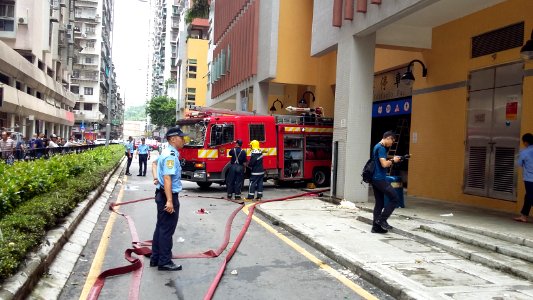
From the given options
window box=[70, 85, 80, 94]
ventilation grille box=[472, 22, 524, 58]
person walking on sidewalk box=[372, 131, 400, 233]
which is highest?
window box=[70, 85, 80, 94]

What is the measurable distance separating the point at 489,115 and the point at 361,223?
4892 millimetres

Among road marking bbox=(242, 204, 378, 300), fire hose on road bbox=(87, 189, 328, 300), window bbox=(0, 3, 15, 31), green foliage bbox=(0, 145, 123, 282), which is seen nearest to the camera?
green foliage bbox=(0, 145, 123, 282)

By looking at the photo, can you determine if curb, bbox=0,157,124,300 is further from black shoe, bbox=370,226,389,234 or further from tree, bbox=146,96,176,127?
tree, bbox=146,96,176,127

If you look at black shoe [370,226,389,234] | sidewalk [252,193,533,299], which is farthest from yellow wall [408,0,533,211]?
black shoe [370,226,389,234]

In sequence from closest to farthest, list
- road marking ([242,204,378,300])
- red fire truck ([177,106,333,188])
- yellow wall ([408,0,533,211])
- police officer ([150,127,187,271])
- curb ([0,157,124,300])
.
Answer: curb ([0,157,124,300]), road marking ([242,204,378,300]), police officer ([150,127,187,271]), yellow wall ([408,0,533,211]), red fire truck ([177,106,333,188])

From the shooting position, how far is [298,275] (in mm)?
6098

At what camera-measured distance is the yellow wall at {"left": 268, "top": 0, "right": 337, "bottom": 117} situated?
20.7m

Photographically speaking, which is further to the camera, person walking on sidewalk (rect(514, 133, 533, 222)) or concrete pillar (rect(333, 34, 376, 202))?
concrete pillar (rect(333, 34, 376, 202))

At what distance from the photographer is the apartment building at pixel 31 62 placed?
32.3 metres

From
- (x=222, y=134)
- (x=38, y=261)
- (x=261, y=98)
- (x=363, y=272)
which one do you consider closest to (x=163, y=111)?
(x=261, y=98)

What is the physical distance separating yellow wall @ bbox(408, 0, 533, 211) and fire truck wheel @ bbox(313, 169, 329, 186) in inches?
152

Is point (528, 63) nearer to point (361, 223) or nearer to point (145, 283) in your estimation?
point (361, 223)

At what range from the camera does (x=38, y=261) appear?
208 inches

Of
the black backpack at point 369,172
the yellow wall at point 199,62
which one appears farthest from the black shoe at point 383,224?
the yellow wall at point 199,62
